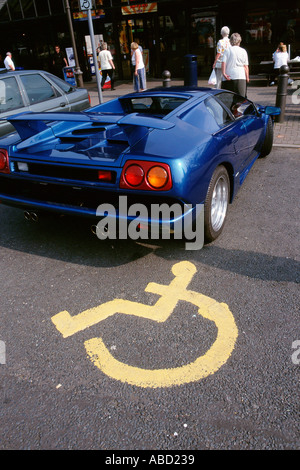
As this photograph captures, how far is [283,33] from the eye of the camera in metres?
→ 13.4

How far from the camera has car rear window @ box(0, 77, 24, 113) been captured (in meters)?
5.77

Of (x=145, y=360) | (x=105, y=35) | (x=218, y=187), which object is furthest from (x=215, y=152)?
(x=105, y=35)

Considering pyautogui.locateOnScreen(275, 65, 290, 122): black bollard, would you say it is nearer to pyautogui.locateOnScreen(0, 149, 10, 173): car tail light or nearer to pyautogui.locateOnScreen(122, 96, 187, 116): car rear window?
pyautogui.locateOnScreen(122, 96, 187, 116): car rear window

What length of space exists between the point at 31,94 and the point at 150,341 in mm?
5177

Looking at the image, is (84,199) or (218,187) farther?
(218,187)

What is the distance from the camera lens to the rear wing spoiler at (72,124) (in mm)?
2766

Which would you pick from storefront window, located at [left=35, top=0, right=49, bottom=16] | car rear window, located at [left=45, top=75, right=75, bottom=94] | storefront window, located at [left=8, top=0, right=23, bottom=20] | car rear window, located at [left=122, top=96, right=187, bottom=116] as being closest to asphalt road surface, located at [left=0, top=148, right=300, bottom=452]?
car rear window, located at [left=122, top=96, right=187, bottom=116]

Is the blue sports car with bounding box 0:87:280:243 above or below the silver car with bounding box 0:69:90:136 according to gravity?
below

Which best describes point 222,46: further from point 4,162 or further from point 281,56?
point 4,162

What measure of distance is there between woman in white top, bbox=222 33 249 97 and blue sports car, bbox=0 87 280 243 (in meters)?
4.47

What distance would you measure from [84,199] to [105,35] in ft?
51.8

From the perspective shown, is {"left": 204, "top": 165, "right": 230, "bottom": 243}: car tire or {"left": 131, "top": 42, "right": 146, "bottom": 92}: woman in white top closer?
{"left": 204, "top": 165, "right": 230, "bottom": 243}: car tire

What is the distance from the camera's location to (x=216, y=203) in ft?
11.7
